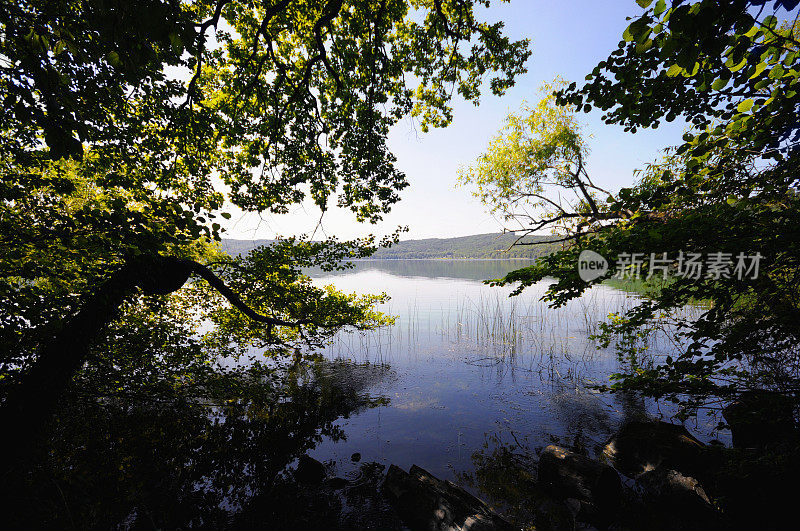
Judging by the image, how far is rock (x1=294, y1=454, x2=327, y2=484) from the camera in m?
6.62

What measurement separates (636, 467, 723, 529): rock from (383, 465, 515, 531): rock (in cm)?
325

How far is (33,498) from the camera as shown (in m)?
2.96

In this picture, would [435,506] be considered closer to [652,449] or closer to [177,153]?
[652,449]

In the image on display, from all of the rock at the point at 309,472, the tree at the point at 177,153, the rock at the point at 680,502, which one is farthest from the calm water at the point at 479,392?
the tree at the point at 177,153

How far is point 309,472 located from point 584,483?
6.07 m

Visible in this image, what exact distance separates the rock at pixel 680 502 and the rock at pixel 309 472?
6964 mm

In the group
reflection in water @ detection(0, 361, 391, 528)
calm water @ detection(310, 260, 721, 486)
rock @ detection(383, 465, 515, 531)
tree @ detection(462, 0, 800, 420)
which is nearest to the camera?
tree @ detection(462, 0, 800, 420)

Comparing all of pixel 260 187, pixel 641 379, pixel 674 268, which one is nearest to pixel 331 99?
pixel 260 187

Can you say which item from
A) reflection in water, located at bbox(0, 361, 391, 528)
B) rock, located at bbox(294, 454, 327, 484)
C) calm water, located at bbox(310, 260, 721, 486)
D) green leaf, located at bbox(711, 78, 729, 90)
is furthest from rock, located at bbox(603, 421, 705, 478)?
green leaf, located at bbox(711, 78, 729, 90)

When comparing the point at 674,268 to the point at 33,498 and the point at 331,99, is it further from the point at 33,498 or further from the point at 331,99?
the point at 331,99

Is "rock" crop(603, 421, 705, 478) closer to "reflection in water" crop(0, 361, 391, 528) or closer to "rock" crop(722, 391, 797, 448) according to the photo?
"rock" crop(722, 391, 797, 448)

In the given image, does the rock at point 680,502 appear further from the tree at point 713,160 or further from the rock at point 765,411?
the tree at point 713,160

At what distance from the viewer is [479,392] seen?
38.2ft

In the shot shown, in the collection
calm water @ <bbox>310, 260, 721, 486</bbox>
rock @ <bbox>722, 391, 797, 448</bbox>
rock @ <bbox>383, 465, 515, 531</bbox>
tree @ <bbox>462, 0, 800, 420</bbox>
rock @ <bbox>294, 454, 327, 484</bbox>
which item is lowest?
calm water @ <bbox>310, 260, 721, 486</bbox>
